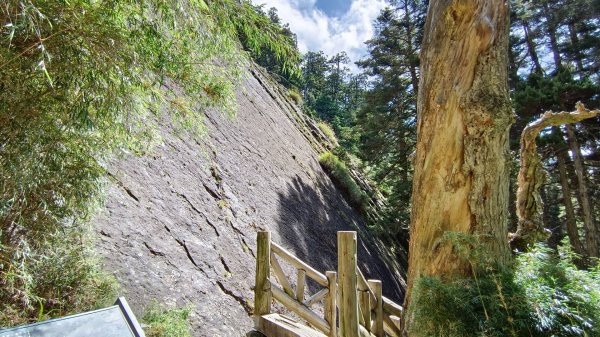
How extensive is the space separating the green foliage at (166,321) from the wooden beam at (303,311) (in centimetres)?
99

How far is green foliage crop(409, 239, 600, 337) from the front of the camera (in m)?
2.18

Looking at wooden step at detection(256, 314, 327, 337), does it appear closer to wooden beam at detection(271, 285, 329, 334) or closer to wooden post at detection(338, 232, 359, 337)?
wooden beam at detection(271, 285, 329, 334)

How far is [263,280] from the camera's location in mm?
3873

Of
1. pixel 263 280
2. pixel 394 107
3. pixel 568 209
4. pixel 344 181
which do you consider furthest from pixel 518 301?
pixel 394 107

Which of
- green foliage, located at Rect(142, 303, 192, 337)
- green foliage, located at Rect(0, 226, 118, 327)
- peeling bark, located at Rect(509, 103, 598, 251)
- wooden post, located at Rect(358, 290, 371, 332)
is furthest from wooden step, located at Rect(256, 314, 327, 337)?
peeling bark, located at Rect(509, 103, 598, 251)

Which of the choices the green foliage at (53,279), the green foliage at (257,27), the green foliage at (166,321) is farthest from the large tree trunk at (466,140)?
the green foliage at (53,279)

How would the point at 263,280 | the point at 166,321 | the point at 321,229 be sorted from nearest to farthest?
1. the point at 166,321
2. the point at 263,280
3. the point at 321,229

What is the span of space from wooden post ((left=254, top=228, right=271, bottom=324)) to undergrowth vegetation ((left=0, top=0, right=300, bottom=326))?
58.6 inches

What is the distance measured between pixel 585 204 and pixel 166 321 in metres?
9.80

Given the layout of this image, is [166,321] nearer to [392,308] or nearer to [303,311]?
[303,311]

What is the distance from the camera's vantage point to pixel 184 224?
499 centimetres

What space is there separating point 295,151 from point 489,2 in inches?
303

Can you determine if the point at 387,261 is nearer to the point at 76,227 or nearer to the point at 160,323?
the point at 160,323

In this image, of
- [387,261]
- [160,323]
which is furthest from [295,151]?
[160,323]
